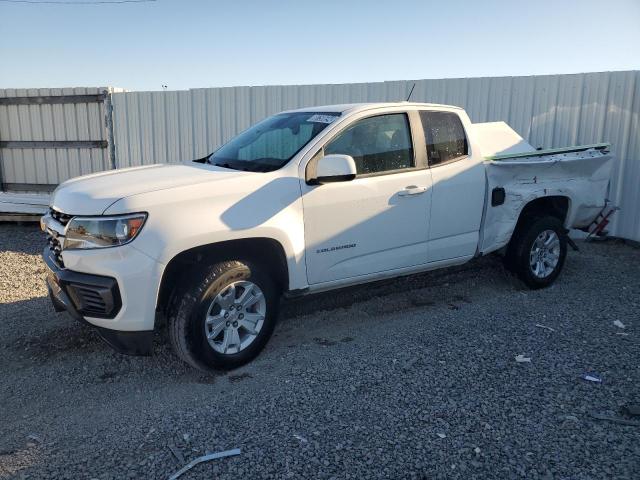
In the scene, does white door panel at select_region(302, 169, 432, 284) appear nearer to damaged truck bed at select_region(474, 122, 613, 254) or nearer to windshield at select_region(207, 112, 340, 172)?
windshield at select_region(207, 112, 340, 172)

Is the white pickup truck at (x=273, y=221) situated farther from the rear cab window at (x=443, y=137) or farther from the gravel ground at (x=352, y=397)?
the gravel ground at (x=352, y=397)

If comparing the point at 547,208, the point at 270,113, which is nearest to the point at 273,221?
the point at 547,208

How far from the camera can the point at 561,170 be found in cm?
579

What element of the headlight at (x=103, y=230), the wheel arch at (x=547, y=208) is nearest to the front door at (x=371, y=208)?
the headlight at (x=103, y=230)

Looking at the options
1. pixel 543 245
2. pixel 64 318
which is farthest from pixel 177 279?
pixel 543 245

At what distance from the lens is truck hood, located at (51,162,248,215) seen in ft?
11.7

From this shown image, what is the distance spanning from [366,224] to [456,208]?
3.45 feet

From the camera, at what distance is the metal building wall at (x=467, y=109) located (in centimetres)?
787

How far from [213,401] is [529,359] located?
7.65 feet

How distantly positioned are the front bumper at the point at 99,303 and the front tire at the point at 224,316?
0.84 feet

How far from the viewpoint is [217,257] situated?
12.6ft

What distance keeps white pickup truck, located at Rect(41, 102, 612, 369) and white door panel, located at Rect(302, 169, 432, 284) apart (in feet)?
0.04

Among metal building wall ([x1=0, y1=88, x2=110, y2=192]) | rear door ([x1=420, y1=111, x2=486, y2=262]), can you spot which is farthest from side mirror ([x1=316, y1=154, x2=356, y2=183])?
metal building wall ([x1=0, y1=88, x2=110, y2=192])

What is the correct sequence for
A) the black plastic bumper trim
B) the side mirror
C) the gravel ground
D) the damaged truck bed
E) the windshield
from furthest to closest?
the damaged truck bed → the windshield → the side mirror → the black plastic bumper trim → the gravel ground
